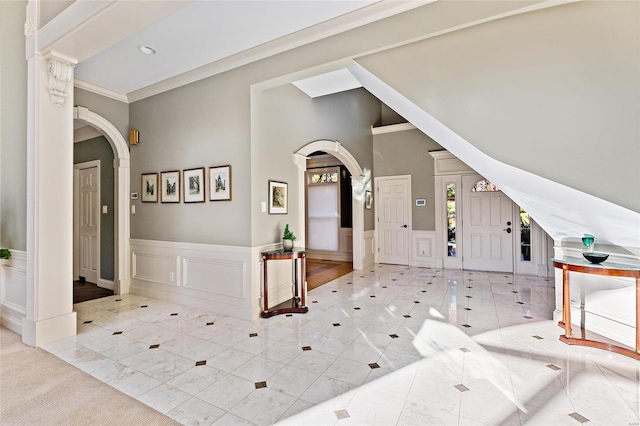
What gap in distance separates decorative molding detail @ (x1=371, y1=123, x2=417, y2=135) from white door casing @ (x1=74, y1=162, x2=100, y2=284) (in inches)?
243

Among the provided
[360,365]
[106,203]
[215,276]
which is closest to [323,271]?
[215,276]

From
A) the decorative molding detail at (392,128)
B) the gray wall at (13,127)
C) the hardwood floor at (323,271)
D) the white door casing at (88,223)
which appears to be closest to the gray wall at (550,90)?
the hardwood floor at (323,271)

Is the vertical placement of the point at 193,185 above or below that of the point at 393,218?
above

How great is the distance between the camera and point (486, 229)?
6488 millimetres

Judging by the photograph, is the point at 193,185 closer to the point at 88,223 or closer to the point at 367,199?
the point at 88,223

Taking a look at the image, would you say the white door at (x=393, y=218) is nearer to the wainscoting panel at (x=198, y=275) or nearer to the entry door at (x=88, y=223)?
the wainscoting panel at (x=198, y=275)

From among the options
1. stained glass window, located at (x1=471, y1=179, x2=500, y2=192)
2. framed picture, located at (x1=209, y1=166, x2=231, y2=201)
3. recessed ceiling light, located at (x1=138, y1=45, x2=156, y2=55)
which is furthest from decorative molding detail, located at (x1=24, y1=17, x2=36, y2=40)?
stained glass window, located at (x1=471, y1=179, x2=500, y2=192)

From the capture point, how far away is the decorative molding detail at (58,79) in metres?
3.05

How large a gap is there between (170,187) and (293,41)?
2.77m

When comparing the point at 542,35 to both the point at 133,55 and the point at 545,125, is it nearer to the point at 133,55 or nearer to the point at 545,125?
the point at 545,125

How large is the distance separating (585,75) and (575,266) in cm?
182

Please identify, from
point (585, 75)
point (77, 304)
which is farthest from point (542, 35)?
point (77, 304)

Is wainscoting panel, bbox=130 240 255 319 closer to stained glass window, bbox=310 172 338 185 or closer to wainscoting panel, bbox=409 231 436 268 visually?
wainscoting panel, bbox=409 231 436 268

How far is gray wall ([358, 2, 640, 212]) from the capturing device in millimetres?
2082
